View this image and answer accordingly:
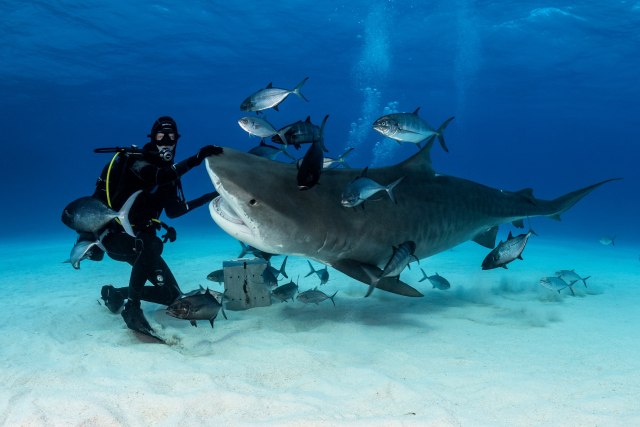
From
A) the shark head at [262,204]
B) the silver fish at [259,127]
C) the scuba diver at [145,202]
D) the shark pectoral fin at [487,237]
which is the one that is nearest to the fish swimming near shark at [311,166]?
the shark head at [262,204]

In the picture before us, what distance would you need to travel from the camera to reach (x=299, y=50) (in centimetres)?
3055

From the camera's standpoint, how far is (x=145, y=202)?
4.95 m

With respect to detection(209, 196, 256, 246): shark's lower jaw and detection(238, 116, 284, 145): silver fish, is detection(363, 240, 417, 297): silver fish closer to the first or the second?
detection(209, 196, 256, 246): shark's lower jaw

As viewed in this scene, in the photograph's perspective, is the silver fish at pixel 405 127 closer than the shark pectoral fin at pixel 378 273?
No

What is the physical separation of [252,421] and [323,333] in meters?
1.99

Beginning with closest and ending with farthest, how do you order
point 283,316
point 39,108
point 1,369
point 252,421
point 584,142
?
point 252,421, point 1,369, point 283,316, point 39,108, point 584,142

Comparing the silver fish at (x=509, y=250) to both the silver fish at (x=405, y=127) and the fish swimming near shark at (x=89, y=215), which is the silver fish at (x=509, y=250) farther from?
the fish swimming near shark at (x=89, y=215)

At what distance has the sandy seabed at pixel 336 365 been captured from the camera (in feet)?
9.24

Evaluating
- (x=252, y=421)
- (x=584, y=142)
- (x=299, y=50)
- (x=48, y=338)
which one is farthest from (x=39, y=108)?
(x=584, y=142)

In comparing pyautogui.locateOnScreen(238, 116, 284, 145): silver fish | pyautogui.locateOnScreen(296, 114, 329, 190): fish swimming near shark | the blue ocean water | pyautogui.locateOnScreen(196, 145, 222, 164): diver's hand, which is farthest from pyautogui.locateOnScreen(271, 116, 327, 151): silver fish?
the blue ocean water

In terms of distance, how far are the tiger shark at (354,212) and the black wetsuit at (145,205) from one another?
3.49 feet

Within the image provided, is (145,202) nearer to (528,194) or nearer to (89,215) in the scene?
(89,215)

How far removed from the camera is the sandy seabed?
2.82 meters

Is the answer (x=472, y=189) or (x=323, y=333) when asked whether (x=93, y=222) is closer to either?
(x=323, y=333)
